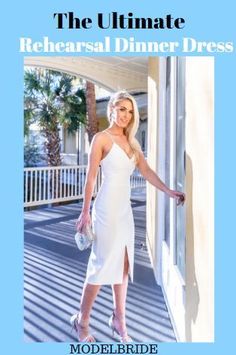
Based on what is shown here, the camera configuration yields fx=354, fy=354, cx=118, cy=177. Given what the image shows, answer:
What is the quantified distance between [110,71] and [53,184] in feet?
9.22

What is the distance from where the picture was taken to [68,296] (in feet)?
9.51

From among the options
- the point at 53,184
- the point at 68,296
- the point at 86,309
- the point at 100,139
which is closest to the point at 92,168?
the point at 100,139

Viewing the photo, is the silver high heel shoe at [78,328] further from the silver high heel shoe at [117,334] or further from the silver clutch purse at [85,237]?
the silver clutch purse at [85,237]

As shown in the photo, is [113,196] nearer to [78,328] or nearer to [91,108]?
[78,328]

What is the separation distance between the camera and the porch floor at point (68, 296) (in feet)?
7.72

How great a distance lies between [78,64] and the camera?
5.20 meters

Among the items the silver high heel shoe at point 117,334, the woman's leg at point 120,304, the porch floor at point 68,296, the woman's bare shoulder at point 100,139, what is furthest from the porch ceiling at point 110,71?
the silver high heel shoe at point 117,334

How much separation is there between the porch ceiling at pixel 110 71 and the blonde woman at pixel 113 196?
9.13 feet

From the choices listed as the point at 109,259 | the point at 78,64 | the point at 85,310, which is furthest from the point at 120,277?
the point at 78,64

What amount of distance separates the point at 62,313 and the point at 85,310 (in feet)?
1.32

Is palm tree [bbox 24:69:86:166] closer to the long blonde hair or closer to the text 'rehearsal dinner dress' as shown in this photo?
the long blonde hair

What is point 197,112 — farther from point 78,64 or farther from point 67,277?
point 78,64

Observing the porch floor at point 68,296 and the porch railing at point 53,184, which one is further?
the porch railing at point 53,184

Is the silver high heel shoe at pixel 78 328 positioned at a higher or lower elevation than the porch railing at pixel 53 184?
lower
